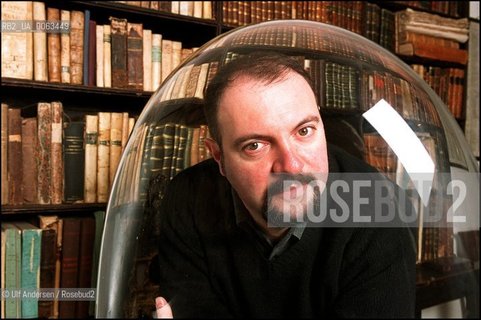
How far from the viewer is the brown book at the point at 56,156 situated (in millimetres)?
1396

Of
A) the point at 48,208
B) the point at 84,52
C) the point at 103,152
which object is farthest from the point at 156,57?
the point at 48,208

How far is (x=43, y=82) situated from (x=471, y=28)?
6.16 ft

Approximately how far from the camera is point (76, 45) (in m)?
1.43

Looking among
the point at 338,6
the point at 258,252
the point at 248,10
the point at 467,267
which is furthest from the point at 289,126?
the point at 338,6

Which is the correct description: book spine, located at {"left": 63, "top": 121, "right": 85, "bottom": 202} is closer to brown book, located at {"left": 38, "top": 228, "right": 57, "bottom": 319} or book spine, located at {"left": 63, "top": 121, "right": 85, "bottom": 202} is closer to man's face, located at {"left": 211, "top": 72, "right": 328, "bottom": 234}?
brown book, located at {"left": 38, "top": 228, "right": 57, "bottom": 319}

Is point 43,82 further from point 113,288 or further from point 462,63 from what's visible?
point 462,63

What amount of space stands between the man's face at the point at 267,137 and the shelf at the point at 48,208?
112 centimetres

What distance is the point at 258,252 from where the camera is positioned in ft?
1.15

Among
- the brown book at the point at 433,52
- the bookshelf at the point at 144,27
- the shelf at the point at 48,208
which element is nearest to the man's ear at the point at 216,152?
the bookshelf at the point at 144,27

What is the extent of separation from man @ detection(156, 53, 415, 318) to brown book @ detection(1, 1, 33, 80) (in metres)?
1.16

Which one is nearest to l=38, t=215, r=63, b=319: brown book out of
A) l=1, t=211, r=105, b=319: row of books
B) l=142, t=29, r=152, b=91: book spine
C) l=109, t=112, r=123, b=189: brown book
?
l=1, t=211, r=105, b=319: row of books

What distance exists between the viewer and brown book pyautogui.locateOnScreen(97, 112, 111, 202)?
146 cm

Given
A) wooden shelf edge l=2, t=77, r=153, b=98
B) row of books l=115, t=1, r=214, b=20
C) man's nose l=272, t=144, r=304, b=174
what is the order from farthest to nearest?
row of books l=115, t=1, r=214, b=20 → wooden shelf edge l=2, t=77, r=153, b=98 → man's nose l=272, t=144, r=304, b=174

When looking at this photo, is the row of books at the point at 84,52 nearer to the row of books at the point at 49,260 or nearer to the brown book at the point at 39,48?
the brown book at the point at 39,48
